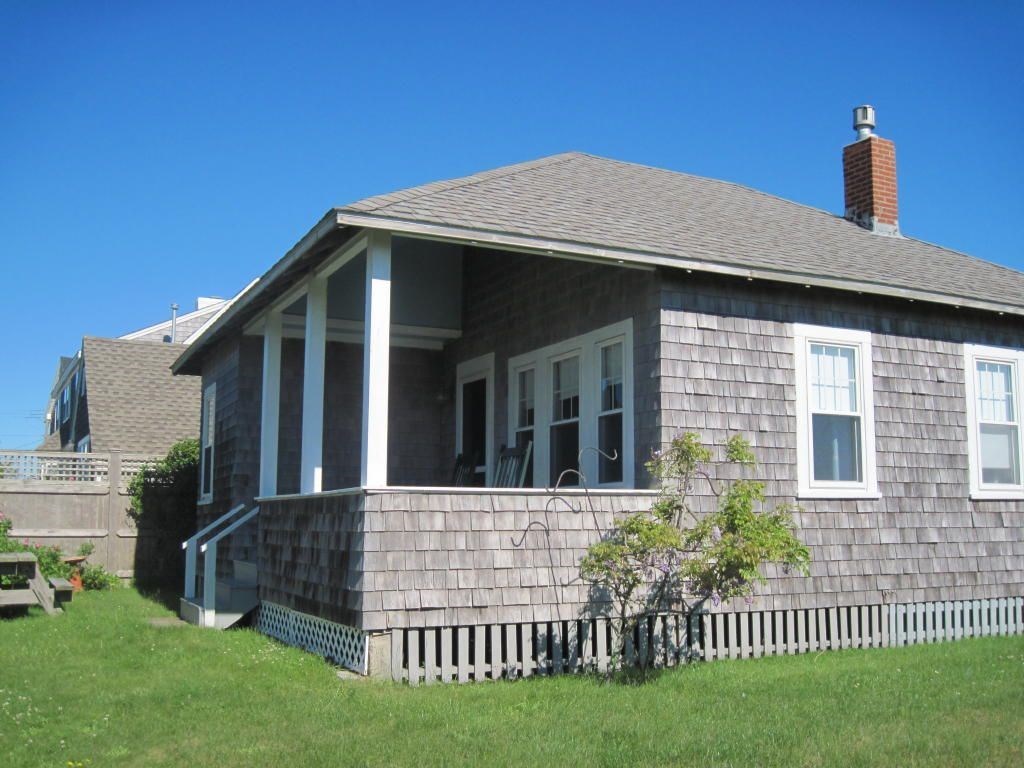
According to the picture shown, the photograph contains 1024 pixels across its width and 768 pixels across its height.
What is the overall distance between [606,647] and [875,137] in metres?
8.82

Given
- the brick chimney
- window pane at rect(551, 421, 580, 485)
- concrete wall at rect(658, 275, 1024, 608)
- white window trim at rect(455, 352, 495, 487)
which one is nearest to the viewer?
concrete wall at rect(658, 275, 1024, 608)

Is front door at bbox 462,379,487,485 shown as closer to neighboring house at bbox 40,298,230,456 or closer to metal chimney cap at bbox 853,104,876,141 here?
metal chimney cap at bbox 853,104,876,141

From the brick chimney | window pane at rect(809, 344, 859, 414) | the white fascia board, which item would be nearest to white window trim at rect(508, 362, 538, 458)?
the white fascia board

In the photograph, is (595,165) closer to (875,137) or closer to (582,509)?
(875,137)

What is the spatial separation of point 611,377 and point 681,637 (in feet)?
8.19

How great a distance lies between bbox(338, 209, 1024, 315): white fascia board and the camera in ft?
25.6

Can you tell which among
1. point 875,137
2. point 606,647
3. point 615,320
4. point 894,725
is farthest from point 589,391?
point 875,137

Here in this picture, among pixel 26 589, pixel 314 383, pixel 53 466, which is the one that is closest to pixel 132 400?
pixel 53 466

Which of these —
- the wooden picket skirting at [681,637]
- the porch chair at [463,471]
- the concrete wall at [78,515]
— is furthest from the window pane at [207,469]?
the wooden picket skirting at [681,637]

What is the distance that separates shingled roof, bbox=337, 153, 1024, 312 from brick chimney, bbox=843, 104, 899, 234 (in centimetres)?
28

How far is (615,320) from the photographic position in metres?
9.68

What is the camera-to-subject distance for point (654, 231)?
31.5ft

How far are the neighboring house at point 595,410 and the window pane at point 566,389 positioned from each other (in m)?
0.03

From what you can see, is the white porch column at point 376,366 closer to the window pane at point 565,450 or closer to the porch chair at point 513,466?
the window pane at point 565,450
